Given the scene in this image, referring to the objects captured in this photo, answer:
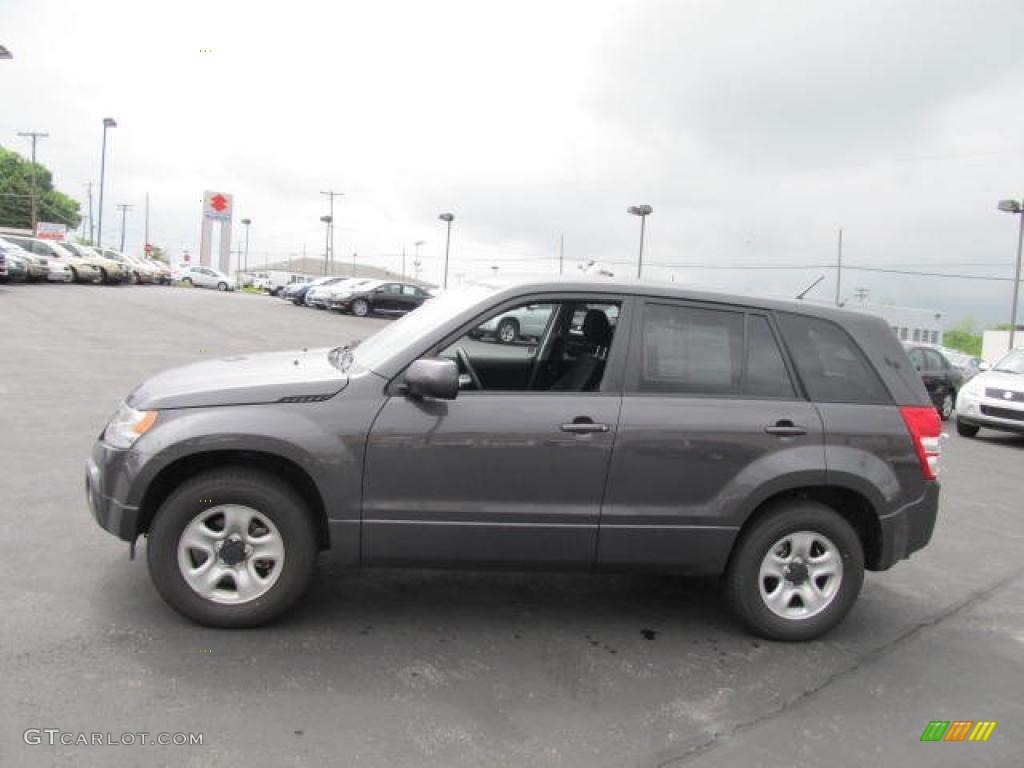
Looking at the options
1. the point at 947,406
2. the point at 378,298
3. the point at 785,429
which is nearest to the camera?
the point at 785,429

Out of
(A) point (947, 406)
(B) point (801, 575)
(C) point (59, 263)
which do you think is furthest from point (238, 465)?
(C) point (59, 263)

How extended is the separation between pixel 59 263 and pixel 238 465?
1316 inches

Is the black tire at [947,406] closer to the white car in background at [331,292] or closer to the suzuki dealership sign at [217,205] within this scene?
the white car in background at [331,292]

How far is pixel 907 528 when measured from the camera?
4383 millimetres

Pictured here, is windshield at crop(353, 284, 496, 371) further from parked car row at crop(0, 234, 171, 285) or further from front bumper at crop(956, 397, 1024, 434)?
parked car row at crop(0, 234, 171, 285)

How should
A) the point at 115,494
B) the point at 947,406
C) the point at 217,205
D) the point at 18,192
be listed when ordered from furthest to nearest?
the point at 18,192 → the point at 217,205 → the point at 947,406 → the point at 115,494

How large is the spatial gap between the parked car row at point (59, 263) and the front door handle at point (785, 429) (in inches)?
1131

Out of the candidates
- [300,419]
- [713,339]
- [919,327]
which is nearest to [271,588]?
[300,419]

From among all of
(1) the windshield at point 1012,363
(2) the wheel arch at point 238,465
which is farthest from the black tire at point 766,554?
(1) the windshield at point 1012,363

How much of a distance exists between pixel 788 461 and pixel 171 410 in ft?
9.83

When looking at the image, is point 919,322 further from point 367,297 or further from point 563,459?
point 563,459

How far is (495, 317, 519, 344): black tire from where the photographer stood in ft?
16.1

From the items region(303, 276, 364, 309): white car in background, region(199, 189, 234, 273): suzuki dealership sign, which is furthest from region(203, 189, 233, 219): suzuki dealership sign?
region(303, 276, 364, 309): white car in background

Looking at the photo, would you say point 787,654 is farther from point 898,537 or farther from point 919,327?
point 919,327
